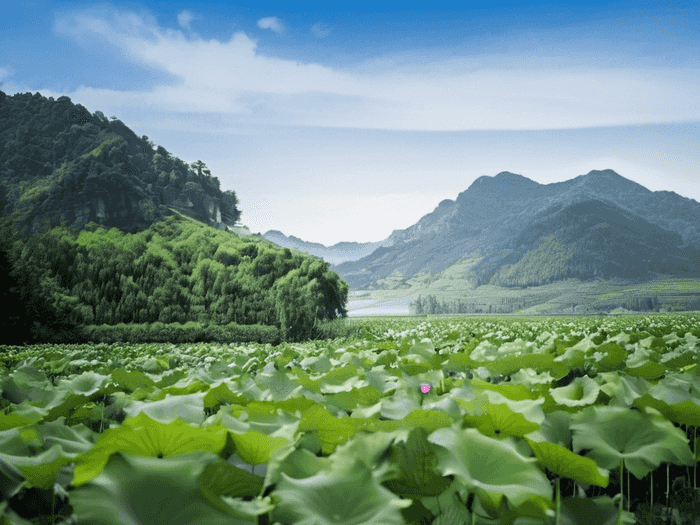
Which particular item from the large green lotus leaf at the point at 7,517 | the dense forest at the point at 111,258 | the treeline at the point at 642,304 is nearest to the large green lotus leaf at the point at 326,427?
the large green lotus leaf at the point at 7,517

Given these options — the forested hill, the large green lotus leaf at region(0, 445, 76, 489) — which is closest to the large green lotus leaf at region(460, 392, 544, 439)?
the large green lotus leaf at region(0, 445, 76, 489)

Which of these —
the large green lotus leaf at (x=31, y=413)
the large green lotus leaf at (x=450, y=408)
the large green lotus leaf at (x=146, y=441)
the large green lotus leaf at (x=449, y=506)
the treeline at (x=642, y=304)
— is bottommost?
the treeline at (x=642, y=304)

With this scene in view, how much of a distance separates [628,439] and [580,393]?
524 millimetres

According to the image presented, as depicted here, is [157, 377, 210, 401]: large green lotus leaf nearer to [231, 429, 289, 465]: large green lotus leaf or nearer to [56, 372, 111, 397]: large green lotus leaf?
[56, 372, 111, 397]: large green lotus leaf

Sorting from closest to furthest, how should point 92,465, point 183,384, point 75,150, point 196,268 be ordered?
point 92,465, point 183,384, point 196,268, point 75,150

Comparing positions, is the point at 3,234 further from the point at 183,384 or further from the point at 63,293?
the point at 183,384

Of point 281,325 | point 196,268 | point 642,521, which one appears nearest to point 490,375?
point 642,521

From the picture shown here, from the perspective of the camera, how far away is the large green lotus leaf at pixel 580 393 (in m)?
1.69

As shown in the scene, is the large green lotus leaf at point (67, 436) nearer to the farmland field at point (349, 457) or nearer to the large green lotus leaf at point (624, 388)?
the farmland field at point (349, 457)

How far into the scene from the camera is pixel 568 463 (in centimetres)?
110

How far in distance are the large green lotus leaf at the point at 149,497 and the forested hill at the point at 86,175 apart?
136 ft

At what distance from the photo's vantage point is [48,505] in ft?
3.69

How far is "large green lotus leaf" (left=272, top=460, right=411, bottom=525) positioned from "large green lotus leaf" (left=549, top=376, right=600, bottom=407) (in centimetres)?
102

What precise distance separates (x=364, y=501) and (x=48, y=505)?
0.77 meters
